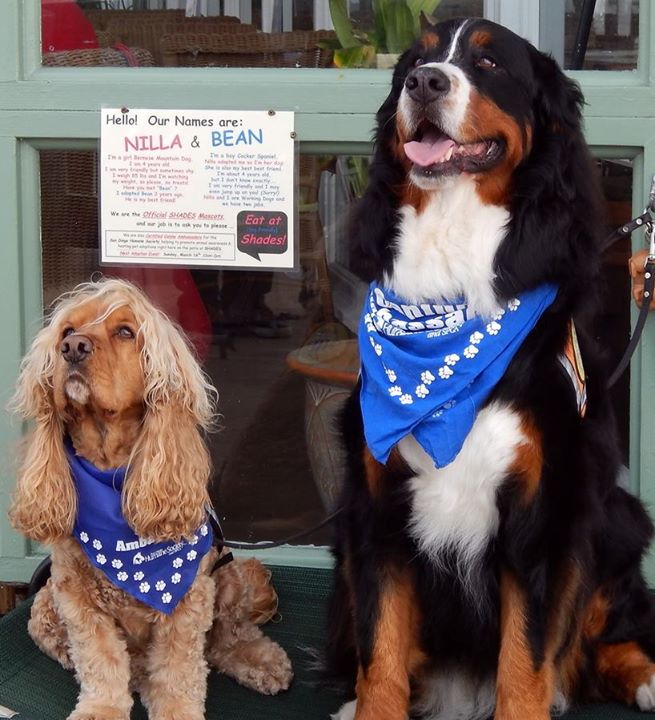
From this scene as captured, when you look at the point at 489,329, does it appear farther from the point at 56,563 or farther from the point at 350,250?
the point at 56,563

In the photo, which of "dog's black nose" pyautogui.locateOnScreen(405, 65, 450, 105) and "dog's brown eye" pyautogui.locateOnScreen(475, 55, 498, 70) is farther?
"dog's brown eye" pyautogui.locateOnScreen(475, 55, 498, 70)

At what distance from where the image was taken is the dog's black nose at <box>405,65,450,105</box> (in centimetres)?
261

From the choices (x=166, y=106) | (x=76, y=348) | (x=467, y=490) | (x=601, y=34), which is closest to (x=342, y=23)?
(x=166, y=106)

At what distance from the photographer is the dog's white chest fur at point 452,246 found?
2.70 meters

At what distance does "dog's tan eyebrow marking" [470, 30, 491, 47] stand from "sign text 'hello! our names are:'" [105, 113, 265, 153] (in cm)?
103

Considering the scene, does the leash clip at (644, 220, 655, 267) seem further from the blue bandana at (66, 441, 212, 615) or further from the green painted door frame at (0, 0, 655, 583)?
the blue bandana at (66, 441, 212, 615)

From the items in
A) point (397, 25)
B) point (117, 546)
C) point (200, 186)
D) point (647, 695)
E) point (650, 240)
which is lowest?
point (647, 695)

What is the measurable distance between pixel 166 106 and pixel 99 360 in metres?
1.16

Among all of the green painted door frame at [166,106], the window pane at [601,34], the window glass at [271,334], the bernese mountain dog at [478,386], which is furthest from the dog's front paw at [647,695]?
the window pane at [601,34]

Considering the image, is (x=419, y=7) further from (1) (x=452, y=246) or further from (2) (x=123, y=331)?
(2) (x=123, y=331)

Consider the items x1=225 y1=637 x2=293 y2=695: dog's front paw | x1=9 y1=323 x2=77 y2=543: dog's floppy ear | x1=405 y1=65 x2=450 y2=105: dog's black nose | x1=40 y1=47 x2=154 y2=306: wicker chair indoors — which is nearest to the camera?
x1=405 y1=65 x2=450 y2=105: dog's black nose

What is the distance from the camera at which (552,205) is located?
2.69 m

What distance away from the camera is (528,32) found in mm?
3605

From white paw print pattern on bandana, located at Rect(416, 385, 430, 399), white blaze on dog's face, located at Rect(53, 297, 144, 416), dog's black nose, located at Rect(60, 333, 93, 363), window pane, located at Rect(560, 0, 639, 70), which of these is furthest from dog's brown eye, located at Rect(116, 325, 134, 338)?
window pane, located at Rect(560, 0, 639, 70)
